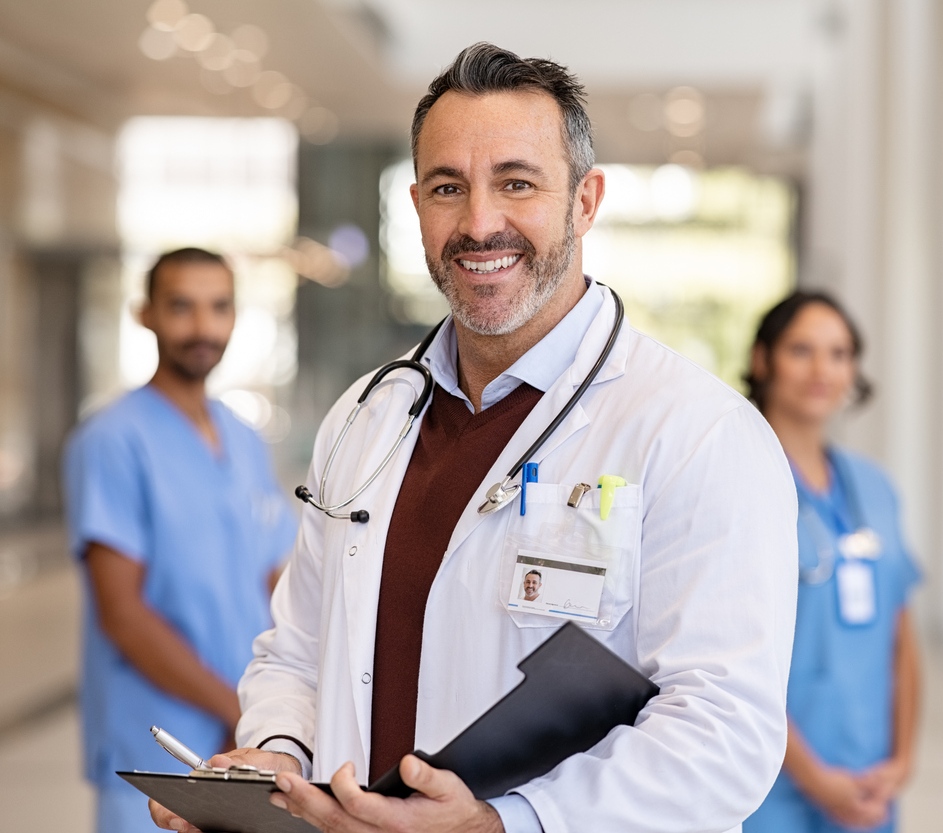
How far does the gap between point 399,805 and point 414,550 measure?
37 cm

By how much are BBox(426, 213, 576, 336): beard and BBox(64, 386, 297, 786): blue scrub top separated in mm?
1419

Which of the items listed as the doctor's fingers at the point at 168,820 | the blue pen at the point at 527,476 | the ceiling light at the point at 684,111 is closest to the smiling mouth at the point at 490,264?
the blue pen at the point at 527,476

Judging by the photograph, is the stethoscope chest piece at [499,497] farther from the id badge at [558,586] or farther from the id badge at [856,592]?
the id badge at [856,592]

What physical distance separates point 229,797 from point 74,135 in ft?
28.5

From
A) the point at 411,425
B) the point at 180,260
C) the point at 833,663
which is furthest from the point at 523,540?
the point at 180,260

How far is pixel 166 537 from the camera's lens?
2.63 m

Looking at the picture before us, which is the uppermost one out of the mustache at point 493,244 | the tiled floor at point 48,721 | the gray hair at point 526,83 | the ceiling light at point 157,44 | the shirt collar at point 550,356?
the ceiling light at point 157,44

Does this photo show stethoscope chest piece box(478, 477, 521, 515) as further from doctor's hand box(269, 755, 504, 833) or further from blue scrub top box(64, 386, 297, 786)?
blue scrub top box(64, 386, 297, 786)

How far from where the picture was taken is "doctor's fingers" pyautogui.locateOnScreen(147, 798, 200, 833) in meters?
1.35

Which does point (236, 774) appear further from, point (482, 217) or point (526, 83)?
point (526, 83)

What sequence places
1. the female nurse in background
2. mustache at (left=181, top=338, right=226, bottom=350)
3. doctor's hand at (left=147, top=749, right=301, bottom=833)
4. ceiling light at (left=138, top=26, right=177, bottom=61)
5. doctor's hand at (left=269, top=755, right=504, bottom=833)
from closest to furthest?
doctor's hand at (left=269, top=755, right=504, bottom=833) → doctor's hand at (left=147, top=749, right=301, bottom=833) → the female nurse in background → mustache at (left=181, top=338, right=226, bottom=350) → ceiling light at (left=138, top=26, right=177, bottom=61)

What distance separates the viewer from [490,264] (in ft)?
4.52

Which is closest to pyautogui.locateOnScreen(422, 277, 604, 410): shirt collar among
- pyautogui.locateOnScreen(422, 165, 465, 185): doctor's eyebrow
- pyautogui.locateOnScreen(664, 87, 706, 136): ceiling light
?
pyautogui.locateOnScreen(422, 165, 465, 185): doctor's eyebrow

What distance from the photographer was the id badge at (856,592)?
2402 mm
